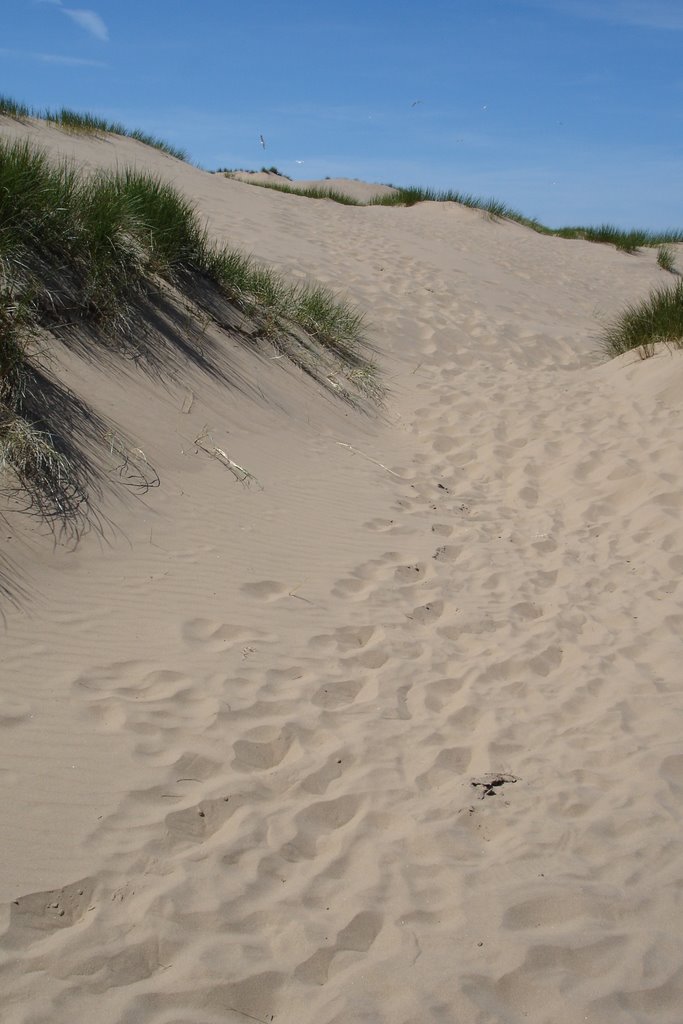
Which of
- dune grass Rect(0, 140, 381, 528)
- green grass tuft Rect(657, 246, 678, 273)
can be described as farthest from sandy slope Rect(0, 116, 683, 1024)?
green grass tuft Rect(657, 246, 678, 273)

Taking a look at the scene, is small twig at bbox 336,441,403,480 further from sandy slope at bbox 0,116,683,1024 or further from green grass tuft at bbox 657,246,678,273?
Result: green grass tuft at bbox 657,246,678,273

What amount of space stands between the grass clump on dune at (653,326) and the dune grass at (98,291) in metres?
2.79

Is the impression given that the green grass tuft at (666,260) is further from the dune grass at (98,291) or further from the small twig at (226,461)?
the small twig at (226,461)

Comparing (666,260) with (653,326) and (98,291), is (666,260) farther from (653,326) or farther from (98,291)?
(98,291)

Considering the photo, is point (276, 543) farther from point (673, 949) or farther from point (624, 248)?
point (624, 248)

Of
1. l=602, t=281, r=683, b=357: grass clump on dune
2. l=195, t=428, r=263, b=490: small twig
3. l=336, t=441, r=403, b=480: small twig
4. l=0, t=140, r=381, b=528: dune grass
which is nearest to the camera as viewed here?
l=0, t=140, r=381, b=528: dune grass

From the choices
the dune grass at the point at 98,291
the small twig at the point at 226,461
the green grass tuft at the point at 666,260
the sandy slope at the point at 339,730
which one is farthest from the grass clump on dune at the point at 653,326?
the green grass tuft at the point at 666,260

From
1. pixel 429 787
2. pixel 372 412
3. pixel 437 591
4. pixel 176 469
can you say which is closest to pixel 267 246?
pixel 372 412

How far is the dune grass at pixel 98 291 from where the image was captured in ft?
14.4

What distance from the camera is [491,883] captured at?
8.39ft

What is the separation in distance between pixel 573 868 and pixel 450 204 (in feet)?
53.8

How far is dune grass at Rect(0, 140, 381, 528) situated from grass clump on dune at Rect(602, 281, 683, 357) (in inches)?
110

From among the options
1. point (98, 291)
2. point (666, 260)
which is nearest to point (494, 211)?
point (666, 260)

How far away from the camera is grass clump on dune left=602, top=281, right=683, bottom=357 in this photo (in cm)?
823
